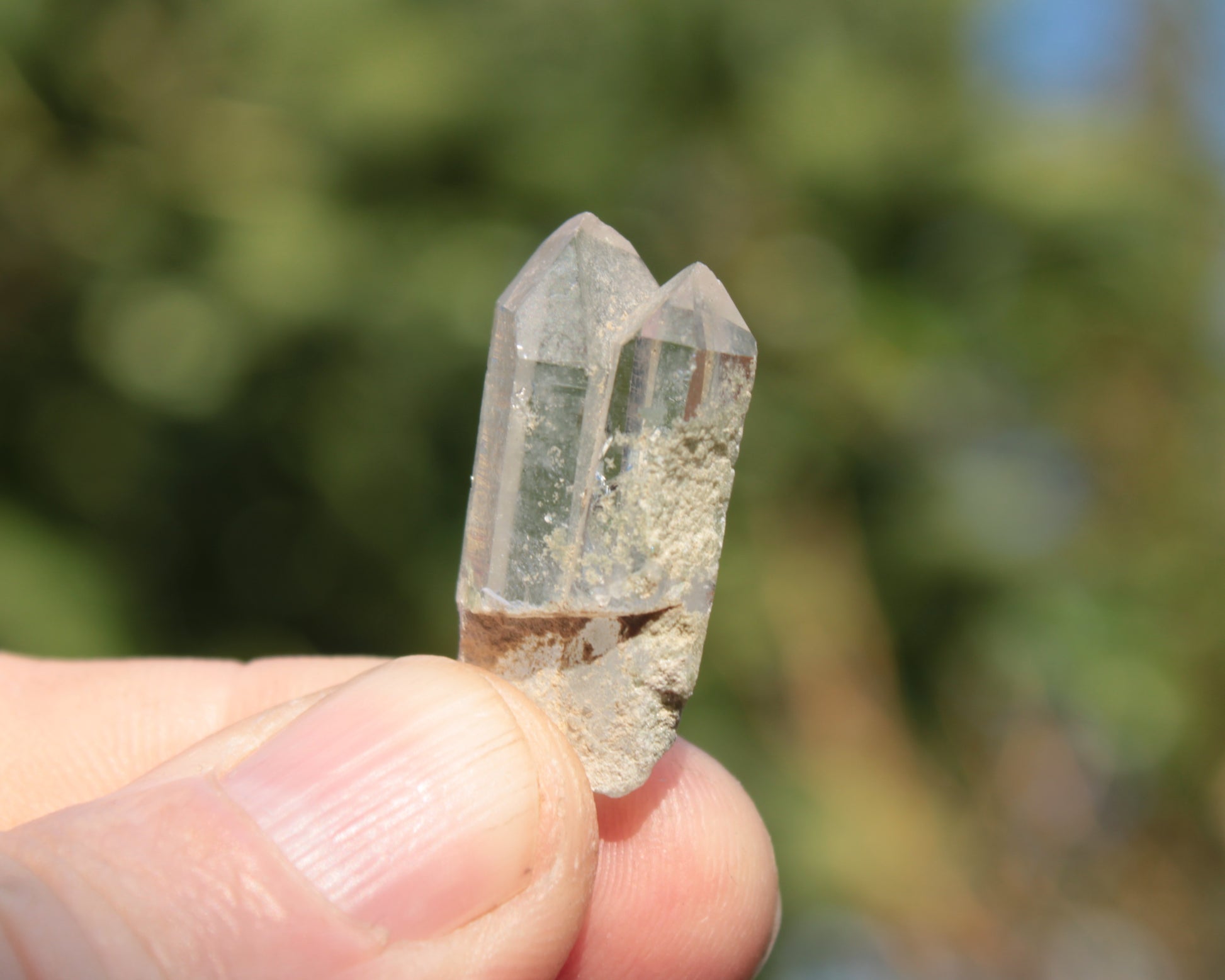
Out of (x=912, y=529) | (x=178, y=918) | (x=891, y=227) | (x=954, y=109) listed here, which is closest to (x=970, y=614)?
(x=912, y=529)

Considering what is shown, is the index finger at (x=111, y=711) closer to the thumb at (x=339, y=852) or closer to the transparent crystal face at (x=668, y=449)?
the thumb at (x=339, y=852)

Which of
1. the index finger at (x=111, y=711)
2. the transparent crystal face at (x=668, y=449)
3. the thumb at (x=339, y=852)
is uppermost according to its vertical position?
the transparent crystal face at (x=668, y=449)

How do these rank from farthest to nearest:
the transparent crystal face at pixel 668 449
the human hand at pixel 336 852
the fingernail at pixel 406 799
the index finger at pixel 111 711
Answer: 1. the index finger at pixel 111 711
2. the transparent crystal face at pixel 668 449
3. the fingernail at pixel 406 799
4. the human hand at pixel 336 852

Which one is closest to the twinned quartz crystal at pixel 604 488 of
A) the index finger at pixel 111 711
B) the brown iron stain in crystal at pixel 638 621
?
the brown iron stain in crystal at pixel 638 621

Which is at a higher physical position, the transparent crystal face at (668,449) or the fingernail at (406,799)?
the transparent crystal face at (668,449)

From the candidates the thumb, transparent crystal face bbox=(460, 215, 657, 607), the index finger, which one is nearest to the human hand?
the thumb

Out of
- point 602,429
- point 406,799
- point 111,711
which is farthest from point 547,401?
point 111,711

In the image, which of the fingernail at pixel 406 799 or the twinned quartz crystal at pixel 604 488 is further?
the twinned quartz crystal at pixel 604 488

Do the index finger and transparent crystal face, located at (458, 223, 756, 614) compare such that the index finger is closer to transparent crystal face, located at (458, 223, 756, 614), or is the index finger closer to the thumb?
the thumb
